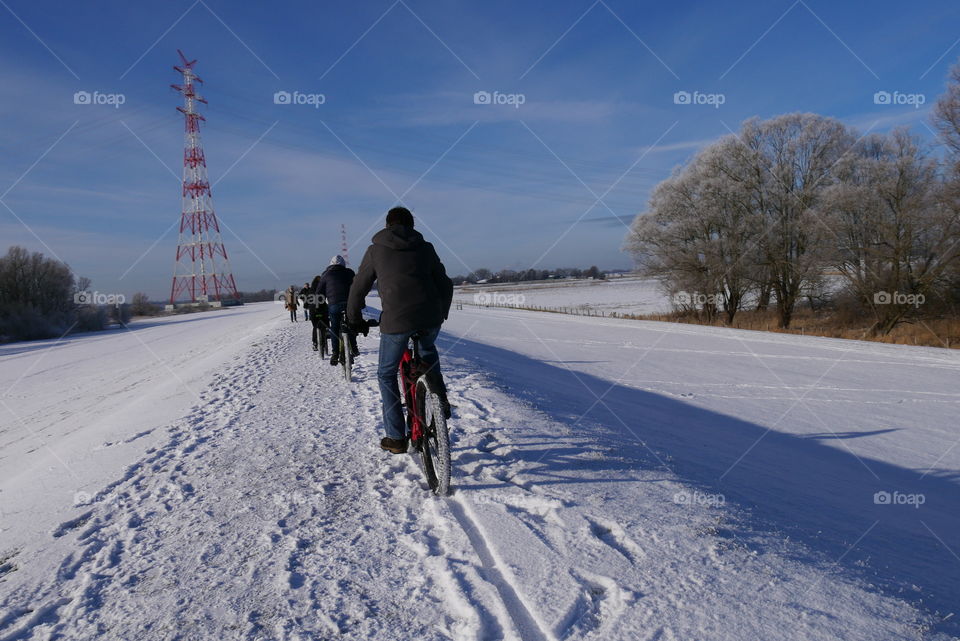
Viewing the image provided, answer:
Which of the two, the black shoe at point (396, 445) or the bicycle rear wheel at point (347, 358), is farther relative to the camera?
the bicycle rear wheel at point (347, 358)

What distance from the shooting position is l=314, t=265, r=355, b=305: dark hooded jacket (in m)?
9.91

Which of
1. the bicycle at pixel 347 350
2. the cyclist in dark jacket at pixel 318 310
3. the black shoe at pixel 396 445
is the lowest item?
the black shoe at pixel 396 445

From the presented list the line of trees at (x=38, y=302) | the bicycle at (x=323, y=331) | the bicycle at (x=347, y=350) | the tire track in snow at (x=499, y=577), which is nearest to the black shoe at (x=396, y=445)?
the tire track in snow at (x=499, y=577)

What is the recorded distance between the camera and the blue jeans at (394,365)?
173 inches

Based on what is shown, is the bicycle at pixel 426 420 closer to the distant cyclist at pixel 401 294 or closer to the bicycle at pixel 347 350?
the distant cyclist at pixel 401 294

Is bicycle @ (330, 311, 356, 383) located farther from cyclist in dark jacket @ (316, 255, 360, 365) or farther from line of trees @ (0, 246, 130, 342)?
line of trees @ (0, 246, 130, 342)

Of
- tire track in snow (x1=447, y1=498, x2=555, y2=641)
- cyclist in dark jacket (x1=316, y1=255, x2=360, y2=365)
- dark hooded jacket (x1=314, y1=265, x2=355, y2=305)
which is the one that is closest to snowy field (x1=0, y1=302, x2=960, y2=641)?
tire track in snow (x1=447, y1=498, x2=555, y2=641)

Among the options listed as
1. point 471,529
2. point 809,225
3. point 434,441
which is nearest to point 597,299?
point 809,225

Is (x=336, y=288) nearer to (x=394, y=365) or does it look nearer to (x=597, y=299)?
(x=394, y=365)

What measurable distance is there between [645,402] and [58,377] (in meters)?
24.9

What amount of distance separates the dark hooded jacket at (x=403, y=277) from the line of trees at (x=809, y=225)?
29602 mm

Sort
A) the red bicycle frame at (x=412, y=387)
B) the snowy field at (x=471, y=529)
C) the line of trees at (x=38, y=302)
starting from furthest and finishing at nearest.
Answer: the line of trees at (x=38, y=302) < the red bicycle frame at (x=412, y=387) < the snowy field at (x=471, y=529)

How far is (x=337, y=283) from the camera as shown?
32.5ft

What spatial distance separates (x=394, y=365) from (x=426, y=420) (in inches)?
22.0
